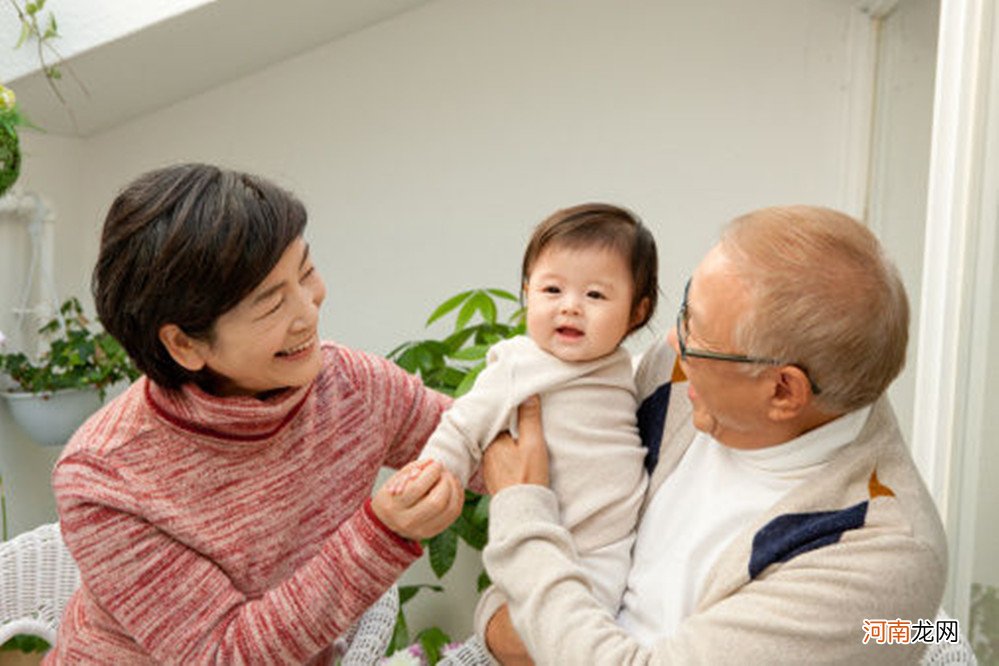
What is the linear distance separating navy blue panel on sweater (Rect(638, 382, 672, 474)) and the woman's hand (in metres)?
0.28

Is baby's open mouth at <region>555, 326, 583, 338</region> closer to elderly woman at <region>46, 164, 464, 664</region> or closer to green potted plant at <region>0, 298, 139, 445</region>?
elderly woman at <region>46, 164, 464, 664</region>

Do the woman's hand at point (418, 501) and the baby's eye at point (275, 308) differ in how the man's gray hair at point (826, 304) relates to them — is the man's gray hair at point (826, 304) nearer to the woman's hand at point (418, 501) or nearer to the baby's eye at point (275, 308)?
the woman's hand at point (418, 501)

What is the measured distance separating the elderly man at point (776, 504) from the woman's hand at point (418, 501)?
0.22 ft

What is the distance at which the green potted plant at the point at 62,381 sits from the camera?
2.98 m

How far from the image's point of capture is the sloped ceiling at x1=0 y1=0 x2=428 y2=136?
106 inches

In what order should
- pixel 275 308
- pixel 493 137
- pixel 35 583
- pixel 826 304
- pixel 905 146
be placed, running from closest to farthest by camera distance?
pixel 826 304 → pixel 275 308 → pixel 35 583 → pixel 905 146 → pixel 493 137

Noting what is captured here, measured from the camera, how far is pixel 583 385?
61.4 inches

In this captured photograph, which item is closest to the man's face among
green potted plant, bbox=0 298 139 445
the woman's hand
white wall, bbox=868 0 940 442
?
the woman's hand

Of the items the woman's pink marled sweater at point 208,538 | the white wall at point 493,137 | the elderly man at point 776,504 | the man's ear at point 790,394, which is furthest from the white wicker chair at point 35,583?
the white wall at point 493,137

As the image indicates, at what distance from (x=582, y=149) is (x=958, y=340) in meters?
1.55

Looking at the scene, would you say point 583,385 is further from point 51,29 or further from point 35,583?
point 51,29

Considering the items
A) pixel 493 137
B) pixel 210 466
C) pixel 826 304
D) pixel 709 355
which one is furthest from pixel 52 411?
pixel 826 304

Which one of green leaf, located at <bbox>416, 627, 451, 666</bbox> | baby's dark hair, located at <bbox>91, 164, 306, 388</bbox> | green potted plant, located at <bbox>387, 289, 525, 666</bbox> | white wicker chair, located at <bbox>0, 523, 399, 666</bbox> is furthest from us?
green leaf, located at <bbox>416, 627, 451, 666</bbox>

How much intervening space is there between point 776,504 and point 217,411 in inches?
28.4
